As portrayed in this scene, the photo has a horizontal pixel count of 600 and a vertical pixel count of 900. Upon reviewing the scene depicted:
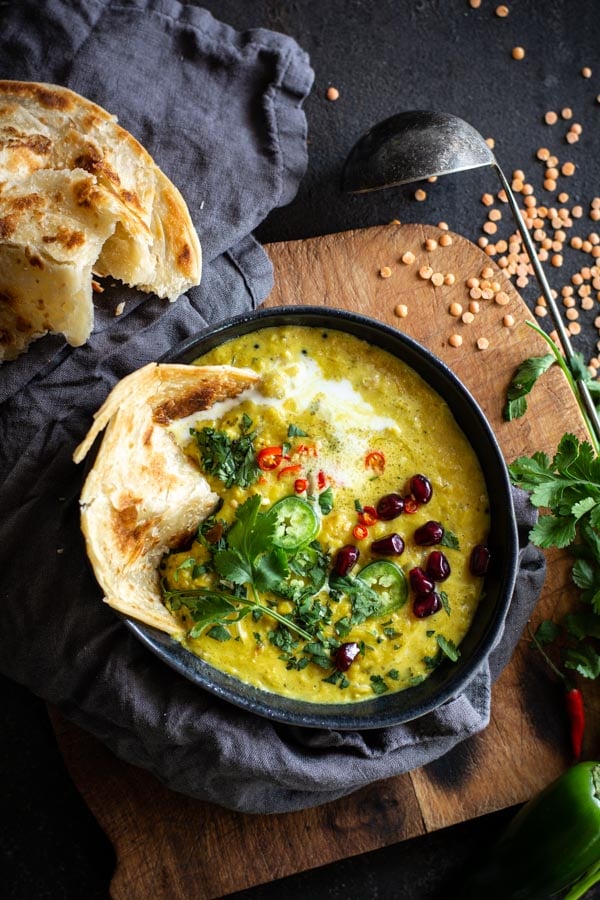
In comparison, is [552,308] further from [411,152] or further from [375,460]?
[375,460]

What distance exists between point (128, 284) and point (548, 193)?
7.44 ft

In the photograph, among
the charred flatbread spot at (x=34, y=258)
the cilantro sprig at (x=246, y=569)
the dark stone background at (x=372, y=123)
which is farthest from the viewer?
the dark stone background at (x=372, y=123)

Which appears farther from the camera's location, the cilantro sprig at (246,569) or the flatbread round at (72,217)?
the flatbread round at (72,217)

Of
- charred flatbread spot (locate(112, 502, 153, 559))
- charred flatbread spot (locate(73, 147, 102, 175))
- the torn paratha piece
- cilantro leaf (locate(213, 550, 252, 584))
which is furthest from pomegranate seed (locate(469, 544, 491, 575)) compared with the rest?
charred flatbread spot (locate(73, 147, 102, 175))

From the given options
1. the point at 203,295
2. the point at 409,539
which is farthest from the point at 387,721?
the point at 203,295

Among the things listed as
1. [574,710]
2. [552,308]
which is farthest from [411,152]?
[574,710]

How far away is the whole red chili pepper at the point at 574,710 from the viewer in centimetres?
403

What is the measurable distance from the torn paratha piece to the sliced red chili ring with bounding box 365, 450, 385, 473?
1.88 ft

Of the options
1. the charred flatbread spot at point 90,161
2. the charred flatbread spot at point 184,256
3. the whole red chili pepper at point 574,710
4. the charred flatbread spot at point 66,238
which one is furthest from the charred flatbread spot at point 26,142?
the whole red chili pepper at point 574,710

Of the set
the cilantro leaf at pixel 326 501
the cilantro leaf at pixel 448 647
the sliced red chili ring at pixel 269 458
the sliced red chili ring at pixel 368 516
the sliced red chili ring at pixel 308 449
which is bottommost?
the cilantro leaf at pixel 448 647

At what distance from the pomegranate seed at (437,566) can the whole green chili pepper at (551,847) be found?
44.9 inches

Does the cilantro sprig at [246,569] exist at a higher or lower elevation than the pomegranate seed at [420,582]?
higher

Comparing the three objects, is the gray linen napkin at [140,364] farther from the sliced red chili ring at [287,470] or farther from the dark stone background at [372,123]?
the sliced red chili ring at [287,470]

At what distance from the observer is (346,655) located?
3535 millimetres
